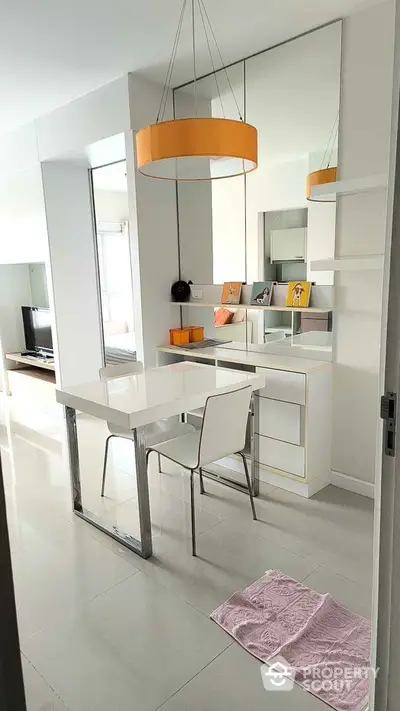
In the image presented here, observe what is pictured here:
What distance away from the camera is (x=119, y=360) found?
505cm

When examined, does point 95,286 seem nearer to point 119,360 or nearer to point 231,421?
point 119,360

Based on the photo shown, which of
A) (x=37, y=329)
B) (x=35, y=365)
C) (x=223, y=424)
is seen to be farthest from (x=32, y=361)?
(x=223, y=424)

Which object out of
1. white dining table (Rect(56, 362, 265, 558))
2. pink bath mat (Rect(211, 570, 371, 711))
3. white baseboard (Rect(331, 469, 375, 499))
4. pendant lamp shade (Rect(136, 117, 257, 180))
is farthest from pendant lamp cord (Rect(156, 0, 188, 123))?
pink bath mat (Rect(211, 570, 371, 711))

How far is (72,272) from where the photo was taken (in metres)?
4.79

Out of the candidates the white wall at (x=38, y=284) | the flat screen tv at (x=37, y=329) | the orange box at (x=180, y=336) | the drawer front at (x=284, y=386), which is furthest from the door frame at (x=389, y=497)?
the white wall at (x=38, y=284)

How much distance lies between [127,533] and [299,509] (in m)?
1.01

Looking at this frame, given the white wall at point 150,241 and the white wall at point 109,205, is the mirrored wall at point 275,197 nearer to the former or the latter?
the white wall at point 150,241

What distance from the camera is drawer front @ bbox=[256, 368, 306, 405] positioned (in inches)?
113

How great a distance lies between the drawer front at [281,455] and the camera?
297 centimetres

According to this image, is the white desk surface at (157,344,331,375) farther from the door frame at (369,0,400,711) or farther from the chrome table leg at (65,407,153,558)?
the door frame at (369,0,400,711)

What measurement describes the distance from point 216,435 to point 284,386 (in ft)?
2.40

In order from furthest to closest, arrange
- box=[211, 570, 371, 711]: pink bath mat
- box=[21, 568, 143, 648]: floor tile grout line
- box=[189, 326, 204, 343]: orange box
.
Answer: box=[189, 326, 204, 343]: orange box → box=[21, 568, 143, 648]: floor tile grout line → box=[211, 570, 371, 711]: pink bath mat

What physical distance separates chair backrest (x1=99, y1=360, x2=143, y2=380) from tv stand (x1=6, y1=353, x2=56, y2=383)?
2.02 metres

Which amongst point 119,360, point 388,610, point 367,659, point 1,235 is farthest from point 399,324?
point 1,235
